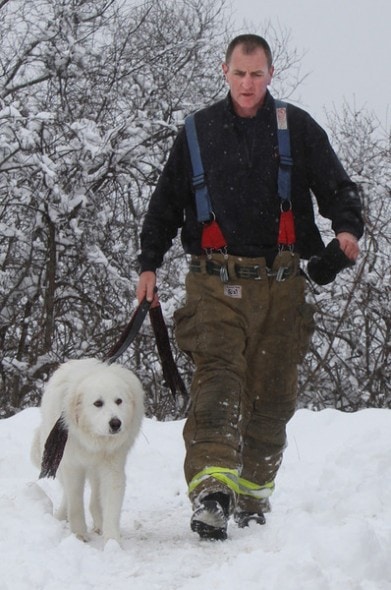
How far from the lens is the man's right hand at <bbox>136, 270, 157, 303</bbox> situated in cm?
416

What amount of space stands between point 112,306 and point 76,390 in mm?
6240

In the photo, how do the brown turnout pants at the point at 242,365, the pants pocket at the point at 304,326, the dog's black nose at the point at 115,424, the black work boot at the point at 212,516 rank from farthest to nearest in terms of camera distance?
the pants pocket at the point at 304,326, the dog's black nose at the point at 115,424, the brown turnout pants at the point at 242,365, the black work boot at the point at 212,516

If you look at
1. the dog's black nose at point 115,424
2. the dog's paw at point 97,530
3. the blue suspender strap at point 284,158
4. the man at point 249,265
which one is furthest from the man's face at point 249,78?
the dog's paw at point 97,530

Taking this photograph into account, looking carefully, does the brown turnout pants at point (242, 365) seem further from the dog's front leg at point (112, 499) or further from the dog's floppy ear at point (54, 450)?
the dog's floppy ear at point (54, 450)

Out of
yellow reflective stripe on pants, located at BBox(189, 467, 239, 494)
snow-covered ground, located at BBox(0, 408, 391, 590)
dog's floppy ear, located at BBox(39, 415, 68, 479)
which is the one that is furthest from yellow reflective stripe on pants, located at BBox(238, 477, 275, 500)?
dog's floppy ear, located at BBox(39, 415, 68, 479)

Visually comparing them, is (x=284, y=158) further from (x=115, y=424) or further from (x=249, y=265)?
(x=115, y=424)

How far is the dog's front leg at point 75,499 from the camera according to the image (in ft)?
13.5

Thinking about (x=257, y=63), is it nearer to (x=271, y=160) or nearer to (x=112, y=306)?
(x=271, y=160)

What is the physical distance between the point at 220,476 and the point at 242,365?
51 centimetres

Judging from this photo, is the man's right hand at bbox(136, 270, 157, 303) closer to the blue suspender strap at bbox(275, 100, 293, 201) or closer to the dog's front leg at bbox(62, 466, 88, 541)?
the blue suspender strap at bbox(275, 100, 293, 201)

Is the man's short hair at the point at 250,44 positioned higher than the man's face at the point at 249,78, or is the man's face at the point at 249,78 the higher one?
the man's short hair at the point at 250,44

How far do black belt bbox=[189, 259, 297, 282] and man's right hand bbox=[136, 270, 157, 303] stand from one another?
0.84 feet

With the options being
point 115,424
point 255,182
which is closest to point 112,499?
point 115,424

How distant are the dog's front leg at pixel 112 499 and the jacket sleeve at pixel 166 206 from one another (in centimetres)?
97
